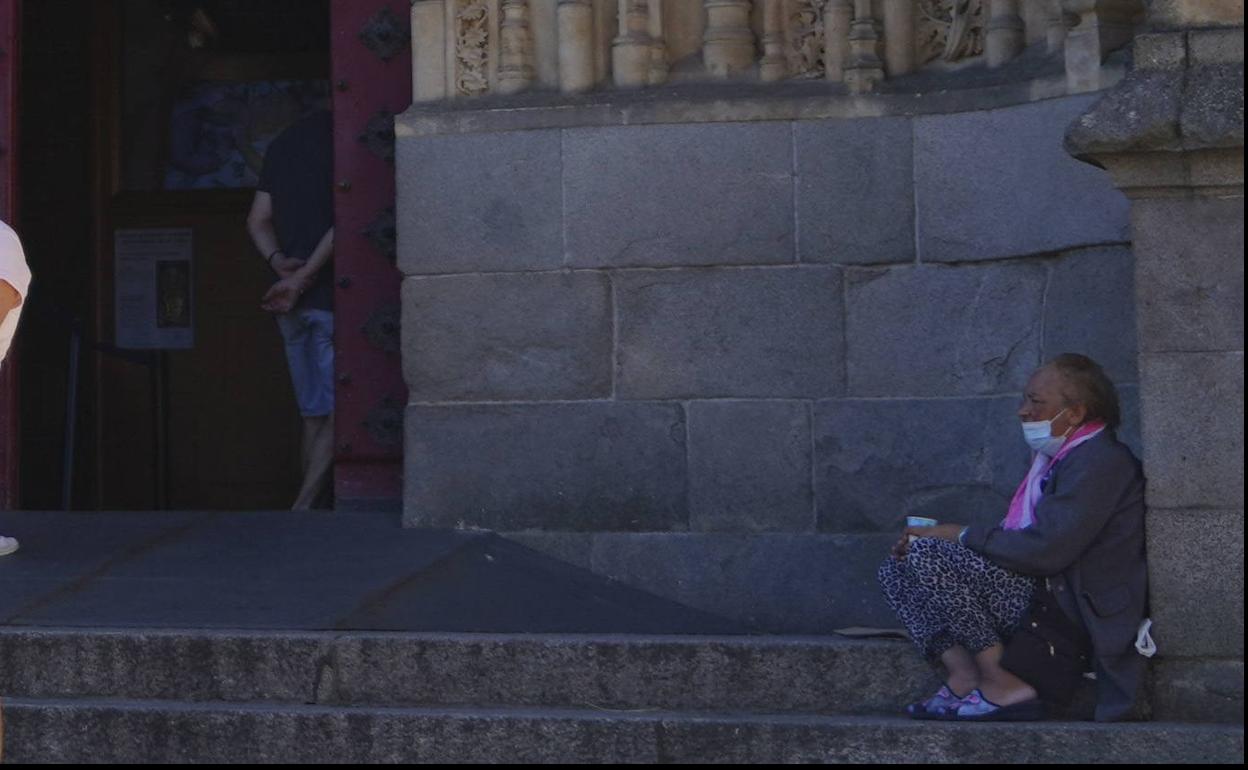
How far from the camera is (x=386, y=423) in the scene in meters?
8.91

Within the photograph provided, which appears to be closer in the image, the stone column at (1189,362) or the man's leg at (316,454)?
the stone column at (1189,362)

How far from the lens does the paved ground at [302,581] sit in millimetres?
6902

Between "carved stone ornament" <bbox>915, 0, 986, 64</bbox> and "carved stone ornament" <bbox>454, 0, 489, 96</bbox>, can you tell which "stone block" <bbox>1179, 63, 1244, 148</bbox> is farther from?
"carved stone ornament" <bbox>454, 0, 489, 96</bbox>

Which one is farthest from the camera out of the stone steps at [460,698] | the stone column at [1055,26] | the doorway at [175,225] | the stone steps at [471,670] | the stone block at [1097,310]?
the doorway at [175,225]

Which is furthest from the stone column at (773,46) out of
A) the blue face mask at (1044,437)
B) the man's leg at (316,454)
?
the man's leg at (316,454)

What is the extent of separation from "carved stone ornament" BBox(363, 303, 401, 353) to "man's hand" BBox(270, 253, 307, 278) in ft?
1.87

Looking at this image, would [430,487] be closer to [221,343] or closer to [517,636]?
[517,636]

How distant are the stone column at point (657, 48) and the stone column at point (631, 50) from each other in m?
0.02

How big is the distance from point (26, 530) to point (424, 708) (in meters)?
2.49

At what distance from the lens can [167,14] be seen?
12.0 meters

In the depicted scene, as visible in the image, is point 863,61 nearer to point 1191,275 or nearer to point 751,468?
point 751,468

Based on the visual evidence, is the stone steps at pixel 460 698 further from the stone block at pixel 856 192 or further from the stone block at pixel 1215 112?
the stone block at pixel 856 192

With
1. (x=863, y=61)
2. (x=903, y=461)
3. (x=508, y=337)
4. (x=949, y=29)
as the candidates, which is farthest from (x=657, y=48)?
(x=903, y=461)

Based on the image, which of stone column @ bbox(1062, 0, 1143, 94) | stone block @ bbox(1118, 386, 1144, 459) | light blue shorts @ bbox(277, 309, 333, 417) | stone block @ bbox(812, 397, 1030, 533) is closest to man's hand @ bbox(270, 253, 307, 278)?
light blue shorts @ bbox(277, 309, 333, 417)
